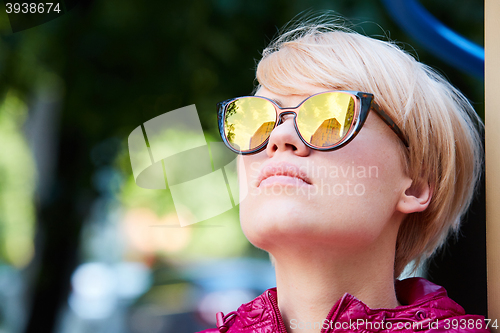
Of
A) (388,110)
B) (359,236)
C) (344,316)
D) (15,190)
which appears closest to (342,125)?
(388,110)

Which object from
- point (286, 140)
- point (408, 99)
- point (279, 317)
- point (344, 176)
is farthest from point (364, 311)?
point (408, 99)

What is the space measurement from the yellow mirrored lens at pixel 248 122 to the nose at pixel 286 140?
42 mm

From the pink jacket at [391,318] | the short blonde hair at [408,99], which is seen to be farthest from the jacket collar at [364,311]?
the short blonde hair at [408,99]

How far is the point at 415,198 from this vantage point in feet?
4.85

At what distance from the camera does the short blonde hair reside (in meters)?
1.44

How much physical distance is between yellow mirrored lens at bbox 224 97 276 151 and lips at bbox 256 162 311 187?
4.8 inches

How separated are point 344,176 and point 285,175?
0.58ft

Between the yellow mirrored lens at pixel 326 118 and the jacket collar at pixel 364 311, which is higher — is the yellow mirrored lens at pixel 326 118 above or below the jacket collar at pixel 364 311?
above

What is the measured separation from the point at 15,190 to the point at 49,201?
0.32m

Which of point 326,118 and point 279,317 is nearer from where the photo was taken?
point 326,118

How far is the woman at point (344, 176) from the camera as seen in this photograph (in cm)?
130

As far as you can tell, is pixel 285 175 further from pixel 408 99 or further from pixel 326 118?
pixel 408 99

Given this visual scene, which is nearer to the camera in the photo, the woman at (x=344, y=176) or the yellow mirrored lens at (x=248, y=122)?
the woman at (x=344, y=176)

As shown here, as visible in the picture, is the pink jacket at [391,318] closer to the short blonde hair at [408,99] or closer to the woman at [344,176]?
the woman at [344,176]
